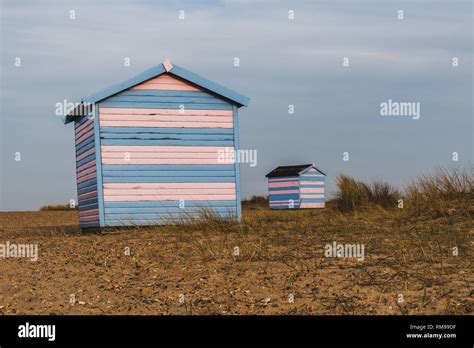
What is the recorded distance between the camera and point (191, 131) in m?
15.5

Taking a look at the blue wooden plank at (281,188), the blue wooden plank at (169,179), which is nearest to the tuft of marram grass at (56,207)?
the blue wooden plank at (281,188)

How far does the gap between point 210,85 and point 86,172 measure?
387cm

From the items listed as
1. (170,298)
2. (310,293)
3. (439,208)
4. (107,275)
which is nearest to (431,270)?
(310,293)

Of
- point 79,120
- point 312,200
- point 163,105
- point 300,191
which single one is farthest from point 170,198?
point 312,200

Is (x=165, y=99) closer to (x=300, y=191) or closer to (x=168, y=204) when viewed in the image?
(x=168, y=204)

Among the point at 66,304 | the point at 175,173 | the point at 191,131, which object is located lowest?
the point at 66,304

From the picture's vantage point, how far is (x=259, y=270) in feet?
26.7

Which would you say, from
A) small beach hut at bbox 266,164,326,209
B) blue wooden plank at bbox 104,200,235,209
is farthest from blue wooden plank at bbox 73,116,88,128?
small beach hut at bbox 266,164,326,209

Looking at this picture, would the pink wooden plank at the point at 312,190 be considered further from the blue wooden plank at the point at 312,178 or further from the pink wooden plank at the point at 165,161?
the pink wooden plank at the point at 165,161

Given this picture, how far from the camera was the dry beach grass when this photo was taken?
21.5 feet

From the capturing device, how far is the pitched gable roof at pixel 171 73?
1491 centimetres

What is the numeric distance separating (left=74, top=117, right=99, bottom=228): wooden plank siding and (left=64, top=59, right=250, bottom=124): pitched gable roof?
70 cm
